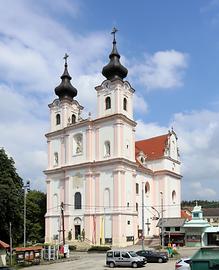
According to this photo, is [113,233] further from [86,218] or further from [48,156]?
[48,156]

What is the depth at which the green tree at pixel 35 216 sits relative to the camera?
69.9 m

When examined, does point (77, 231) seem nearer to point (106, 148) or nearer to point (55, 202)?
point (55, 202)

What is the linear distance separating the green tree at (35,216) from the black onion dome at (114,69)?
2567 cm

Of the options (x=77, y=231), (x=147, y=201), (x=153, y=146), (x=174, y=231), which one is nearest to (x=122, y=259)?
(x=174, y=231)

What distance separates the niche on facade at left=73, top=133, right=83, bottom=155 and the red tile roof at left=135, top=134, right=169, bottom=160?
11546 millimetres

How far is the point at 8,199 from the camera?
42.0 m

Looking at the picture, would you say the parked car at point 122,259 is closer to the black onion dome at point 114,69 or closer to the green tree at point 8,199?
the green tree at point 8,199

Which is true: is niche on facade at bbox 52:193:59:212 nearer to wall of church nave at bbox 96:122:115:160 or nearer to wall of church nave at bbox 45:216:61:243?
wall of church nave at bbox 45:216:61:243

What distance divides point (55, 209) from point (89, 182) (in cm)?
860

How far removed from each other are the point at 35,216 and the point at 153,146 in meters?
23.9

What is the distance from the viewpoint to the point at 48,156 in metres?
69.6

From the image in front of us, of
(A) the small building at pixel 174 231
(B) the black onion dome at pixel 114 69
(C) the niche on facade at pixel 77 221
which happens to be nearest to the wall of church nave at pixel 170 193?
(A) the small building at pixel 174 231

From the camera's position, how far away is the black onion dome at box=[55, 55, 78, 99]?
69812mm

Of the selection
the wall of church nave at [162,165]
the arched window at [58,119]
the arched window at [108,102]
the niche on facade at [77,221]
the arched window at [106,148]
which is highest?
the arched window at [108,102]
